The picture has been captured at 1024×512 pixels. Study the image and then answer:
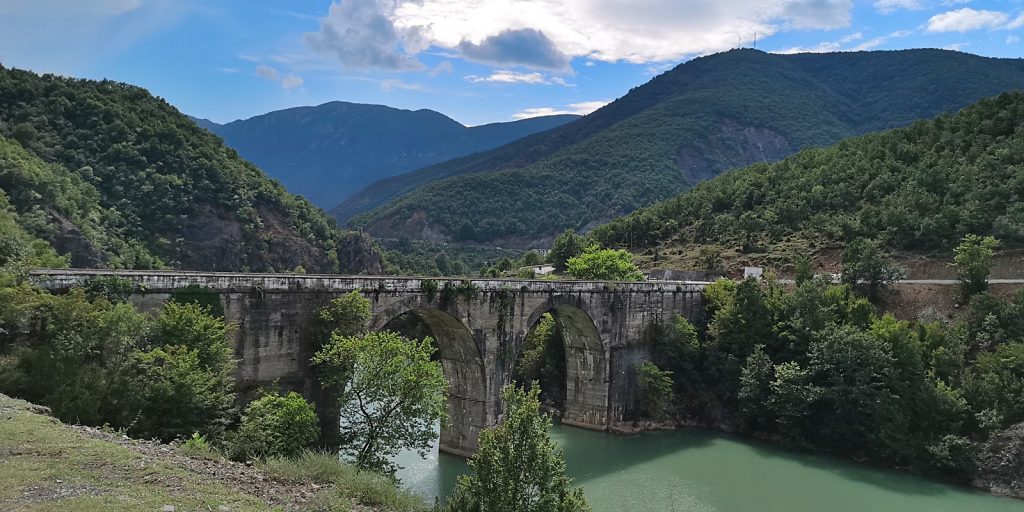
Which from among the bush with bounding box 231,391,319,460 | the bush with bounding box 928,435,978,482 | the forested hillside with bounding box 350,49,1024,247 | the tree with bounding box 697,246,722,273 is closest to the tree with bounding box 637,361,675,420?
the bush with bounding box 928,435,978,482

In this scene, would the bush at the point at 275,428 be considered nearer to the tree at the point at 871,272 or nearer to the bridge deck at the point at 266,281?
the bridge deck at the point at 266,281

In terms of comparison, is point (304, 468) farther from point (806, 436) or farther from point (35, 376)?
point (806, 436)

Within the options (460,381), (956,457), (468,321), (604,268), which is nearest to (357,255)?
(604,268)

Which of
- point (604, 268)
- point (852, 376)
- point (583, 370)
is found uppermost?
point (604, 268)

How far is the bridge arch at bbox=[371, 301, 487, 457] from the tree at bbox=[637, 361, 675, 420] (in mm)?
12717

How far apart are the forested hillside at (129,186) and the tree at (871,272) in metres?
50.7

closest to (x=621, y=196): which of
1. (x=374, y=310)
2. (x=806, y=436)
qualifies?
(x=806, y=436)

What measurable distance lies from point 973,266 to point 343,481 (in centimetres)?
4084

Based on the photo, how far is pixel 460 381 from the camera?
29531 mm

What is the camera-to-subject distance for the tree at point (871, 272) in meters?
41.3

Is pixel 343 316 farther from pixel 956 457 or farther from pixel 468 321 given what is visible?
pixel 956 457

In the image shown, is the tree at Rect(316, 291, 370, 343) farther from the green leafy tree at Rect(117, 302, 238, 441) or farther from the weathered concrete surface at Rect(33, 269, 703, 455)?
the green leafy tree at Rect(117, 302, 238, 441)

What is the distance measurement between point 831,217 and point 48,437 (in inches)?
2263

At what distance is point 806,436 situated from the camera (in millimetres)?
33781
